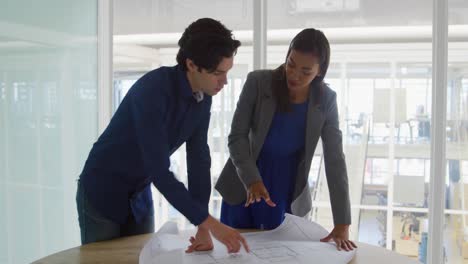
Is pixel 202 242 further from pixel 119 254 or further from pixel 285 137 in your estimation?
pixel 285 137

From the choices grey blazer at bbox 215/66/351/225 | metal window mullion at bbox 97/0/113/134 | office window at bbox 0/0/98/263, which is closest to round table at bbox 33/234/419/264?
grey blazer at bbox 215/66/351/225

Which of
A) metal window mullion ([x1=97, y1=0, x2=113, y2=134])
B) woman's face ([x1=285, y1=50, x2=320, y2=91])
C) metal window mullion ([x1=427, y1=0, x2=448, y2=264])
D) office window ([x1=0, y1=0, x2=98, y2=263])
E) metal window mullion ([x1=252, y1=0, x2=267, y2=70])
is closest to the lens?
woman's face ([x1=285, y1=50, x2=320, y2=91])

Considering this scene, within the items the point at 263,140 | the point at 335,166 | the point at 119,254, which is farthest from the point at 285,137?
the point at 119,254

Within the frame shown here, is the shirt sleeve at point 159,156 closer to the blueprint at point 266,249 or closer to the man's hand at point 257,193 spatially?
the blueprint at point 266,249

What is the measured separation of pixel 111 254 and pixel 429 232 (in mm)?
2129

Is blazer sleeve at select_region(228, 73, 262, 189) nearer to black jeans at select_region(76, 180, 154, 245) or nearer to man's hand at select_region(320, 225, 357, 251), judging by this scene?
man's hand at select_region(320, 225, 357, 251)

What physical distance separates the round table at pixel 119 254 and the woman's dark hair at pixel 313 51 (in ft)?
1.83

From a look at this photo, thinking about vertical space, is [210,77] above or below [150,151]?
above

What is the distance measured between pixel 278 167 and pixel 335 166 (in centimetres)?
21

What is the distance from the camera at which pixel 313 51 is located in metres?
1.66

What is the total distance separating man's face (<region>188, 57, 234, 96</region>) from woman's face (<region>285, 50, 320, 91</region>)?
0.38 m

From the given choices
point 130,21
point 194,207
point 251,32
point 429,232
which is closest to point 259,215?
point 194,207

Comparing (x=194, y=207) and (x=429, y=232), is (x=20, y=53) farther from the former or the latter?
(x=429, y=232)

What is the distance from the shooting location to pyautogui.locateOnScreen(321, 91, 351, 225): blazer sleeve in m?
1.59
